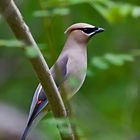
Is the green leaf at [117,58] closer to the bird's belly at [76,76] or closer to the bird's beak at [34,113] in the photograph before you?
the bird's belly at [76,76]

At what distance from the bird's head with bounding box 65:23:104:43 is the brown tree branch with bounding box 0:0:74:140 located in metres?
1.18

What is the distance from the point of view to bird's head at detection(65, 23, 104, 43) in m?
4.75

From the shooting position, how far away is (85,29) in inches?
189

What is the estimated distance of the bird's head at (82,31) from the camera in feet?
15.6

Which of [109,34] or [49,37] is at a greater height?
[49,37]

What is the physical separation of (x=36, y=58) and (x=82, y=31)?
1.42 m

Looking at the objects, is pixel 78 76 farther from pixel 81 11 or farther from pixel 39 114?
pixel 81 11

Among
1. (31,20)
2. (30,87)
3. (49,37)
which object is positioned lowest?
(30,87)

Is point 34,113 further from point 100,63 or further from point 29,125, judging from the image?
A: point 100,63

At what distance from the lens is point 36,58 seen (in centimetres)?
344

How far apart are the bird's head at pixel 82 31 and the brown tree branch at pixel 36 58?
46.3 inches

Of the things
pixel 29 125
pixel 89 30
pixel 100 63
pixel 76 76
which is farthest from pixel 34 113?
pixel 89 30

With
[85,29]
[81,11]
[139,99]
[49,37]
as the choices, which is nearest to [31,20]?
[81,11]

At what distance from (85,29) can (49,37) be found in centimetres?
120
